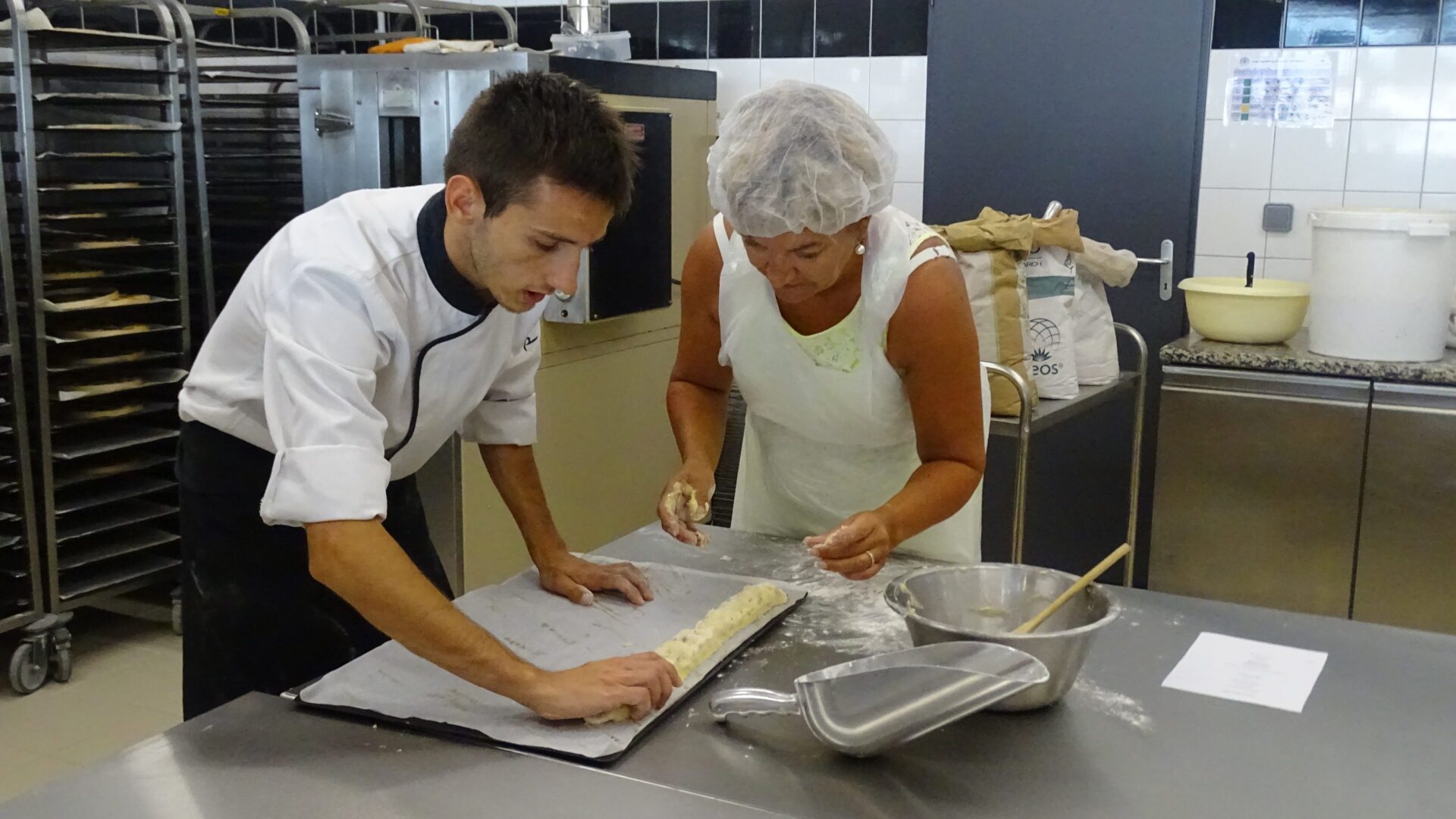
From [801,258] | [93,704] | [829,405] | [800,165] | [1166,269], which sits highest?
[800,165]

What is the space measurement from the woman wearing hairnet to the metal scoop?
1.13 ft

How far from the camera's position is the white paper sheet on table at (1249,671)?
134cm

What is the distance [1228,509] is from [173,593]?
113 inches

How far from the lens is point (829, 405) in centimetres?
188

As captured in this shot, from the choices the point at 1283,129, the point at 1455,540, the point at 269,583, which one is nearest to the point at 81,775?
the point at 269,583

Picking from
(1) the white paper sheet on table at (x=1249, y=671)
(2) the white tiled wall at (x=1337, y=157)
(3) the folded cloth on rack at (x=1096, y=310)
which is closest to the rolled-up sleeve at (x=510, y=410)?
(1) the white paper sheet on table at (x=1249, y=671)

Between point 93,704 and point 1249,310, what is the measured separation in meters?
3.03

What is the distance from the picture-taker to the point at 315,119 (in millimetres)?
3189

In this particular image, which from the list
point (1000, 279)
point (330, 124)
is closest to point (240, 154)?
point (330, 124)

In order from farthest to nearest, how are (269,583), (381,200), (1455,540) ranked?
(1455,540)
(269,583)
(381,200)

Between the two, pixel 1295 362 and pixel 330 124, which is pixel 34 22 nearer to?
pixel 330 124

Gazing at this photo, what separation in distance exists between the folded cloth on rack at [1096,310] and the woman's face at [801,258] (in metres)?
1.38

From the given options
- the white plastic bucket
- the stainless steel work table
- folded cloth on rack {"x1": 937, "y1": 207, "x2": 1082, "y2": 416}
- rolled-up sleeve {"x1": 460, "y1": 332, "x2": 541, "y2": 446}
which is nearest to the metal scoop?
the stainless steel work table

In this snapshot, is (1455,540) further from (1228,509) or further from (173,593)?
(173,593)
